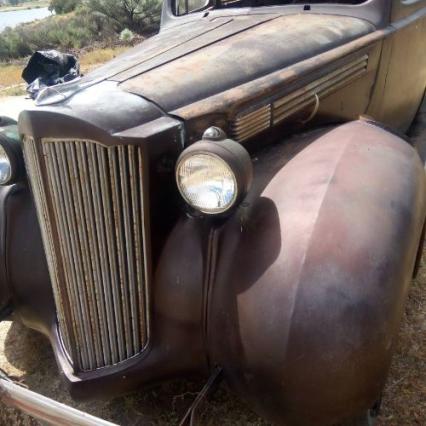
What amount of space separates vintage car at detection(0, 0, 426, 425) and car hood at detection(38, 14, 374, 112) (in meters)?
0.02

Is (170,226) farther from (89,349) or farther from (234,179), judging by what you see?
(89,349)

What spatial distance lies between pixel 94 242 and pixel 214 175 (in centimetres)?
51

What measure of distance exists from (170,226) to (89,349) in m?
0.61

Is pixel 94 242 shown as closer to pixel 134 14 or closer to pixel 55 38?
pixel 134 14

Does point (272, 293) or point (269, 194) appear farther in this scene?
point (269, 194)

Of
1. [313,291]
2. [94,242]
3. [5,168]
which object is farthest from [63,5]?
[313,291]

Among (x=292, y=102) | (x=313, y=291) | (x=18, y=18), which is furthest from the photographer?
(x=18, y=18)

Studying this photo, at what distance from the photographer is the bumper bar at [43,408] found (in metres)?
1.52

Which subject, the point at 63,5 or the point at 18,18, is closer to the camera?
the point at 63,5

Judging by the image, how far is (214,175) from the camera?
5.32 ft

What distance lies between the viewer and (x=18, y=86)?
43.2 feet

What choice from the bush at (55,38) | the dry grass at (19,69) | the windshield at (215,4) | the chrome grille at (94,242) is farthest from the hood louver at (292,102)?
the bush at (55,38)

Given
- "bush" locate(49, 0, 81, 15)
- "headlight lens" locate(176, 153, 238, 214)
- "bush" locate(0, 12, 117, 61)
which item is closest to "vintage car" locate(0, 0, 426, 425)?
"headlight lens" locate(176, 153, 238, 214)

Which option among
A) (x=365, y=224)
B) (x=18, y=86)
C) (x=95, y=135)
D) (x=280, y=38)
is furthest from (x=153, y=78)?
(x=18, y=86)
